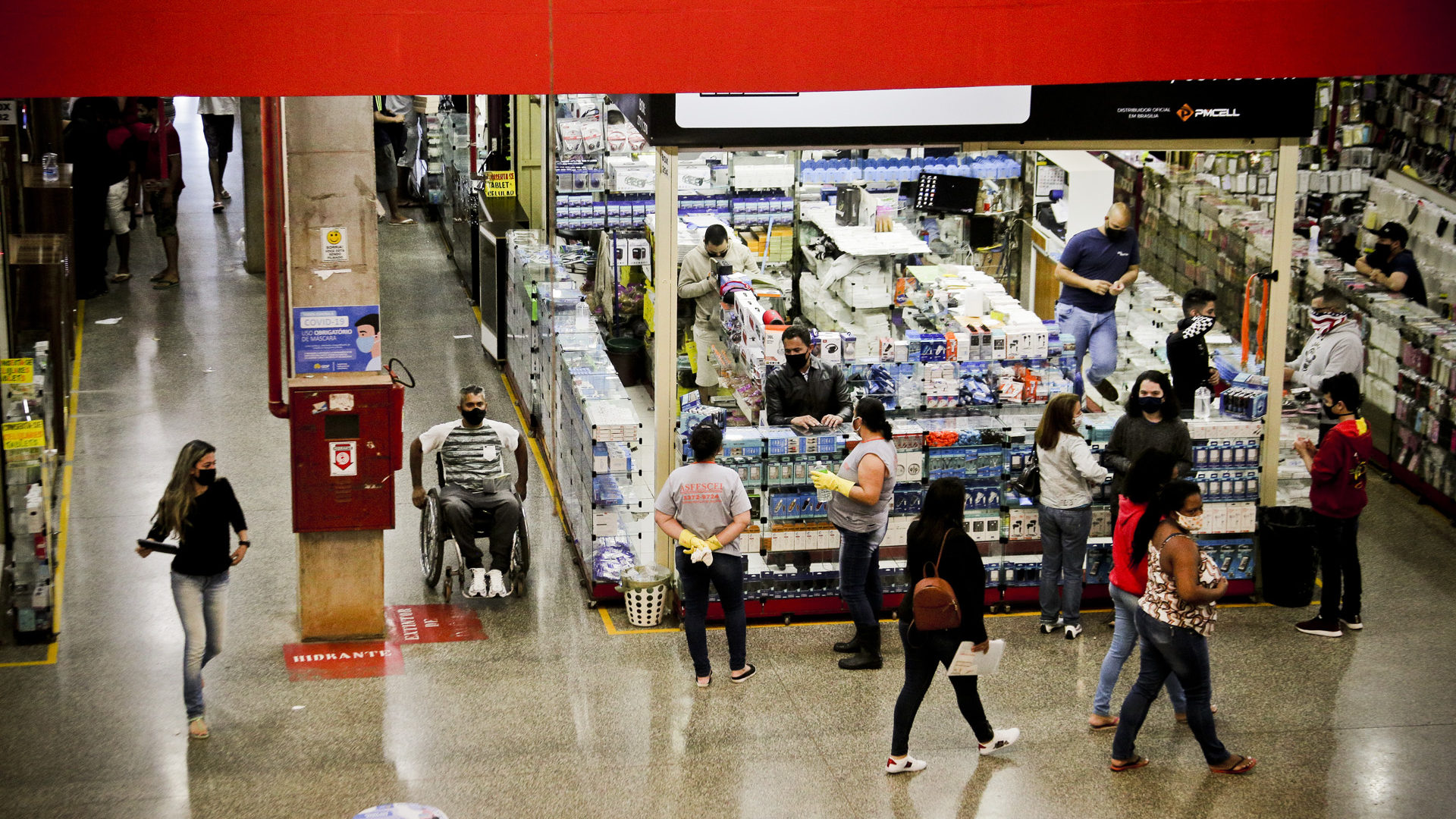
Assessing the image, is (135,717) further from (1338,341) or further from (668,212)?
(1338,341)

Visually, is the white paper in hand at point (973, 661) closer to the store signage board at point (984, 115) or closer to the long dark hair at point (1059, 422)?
the long dark hair at point (1059, 422)

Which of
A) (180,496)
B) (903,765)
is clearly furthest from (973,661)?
(180,496)

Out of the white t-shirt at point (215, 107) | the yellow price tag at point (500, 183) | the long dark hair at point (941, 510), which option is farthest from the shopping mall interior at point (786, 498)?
the white t-shirt at point (215, 107)

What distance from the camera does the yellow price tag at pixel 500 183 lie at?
47.8ft

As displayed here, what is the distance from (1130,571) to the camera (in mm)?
8055

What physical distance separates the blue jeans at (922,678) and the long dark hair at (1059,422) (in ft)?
6.38

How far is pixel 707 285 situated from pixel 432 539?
3155 mm

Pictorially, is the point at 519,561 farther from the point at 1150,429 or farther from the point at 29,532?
the point at 1150,429

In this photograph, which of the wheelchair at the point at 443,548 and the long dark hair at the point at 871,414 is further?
the wheelchair at the point at 443,548

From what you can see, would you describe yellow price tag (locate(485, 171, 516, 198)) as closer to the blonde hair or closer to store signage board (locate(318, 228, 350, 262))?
store signage board (locate(318, 228, 350, 262))

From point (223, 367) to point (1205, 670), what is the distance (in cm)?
968

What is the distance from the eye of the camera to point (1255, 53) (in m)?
6.82

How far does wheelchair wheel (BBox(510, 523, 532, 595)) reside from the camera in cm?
1013

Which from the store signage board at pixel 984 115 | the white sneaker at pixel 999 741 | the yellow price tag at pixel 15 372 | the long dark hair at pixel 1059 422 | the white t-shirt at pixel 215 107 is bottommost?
the white sneaker at pixel 999 741
